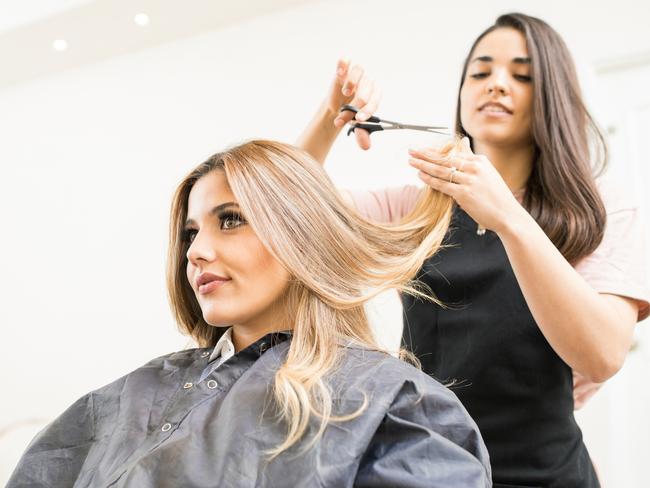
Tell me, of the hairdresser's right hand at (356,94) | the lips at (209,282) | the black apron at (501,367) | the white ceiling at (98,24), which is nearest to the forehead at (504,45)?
the hairdresser's right hand at (356,94)

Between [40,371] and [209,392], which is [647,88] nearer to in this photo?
[209,392]

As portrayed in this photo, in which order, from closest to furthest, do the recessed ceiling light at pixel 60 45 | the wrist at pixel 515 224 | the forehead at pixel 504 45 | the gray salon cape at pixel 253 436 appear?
1. the gray salon cape at pixel 253 436
2. the wrist at pixel 515 224
3. the forehead at pixel 504 45
4. the recessed ceiling light at pixel 60 45

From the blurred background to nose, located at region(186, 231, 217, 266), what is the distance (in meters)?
1.05

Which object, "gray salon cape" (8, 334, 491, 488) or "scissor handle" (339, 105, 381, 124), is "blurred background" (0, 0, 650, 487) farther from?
"gray salon cape" (8, 334, 491, 488)

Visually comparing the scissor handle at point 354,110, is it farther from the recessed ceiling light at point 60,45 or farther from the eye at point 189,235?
the recessed ceiling light at point 60,45

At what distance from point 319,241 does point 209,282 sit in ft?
0.70

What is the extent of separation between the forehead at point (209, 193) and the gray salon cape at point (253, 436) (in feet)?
0.92

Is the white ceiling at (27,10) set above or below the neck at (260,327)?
above

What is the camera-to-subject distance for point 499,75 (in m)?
1.54

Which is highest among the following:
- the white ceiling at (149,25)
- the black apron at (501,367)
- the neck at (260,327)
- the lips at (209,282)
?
the white ceiling at (149,25)

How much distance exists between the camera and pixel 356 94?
5.03ft

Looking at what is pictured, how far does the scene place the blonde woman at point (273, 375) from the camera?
1.04 metres

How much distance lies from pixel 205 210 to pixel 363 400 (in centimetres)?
51

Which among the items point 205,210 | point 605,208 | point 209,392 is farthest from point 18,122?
point 605,208
